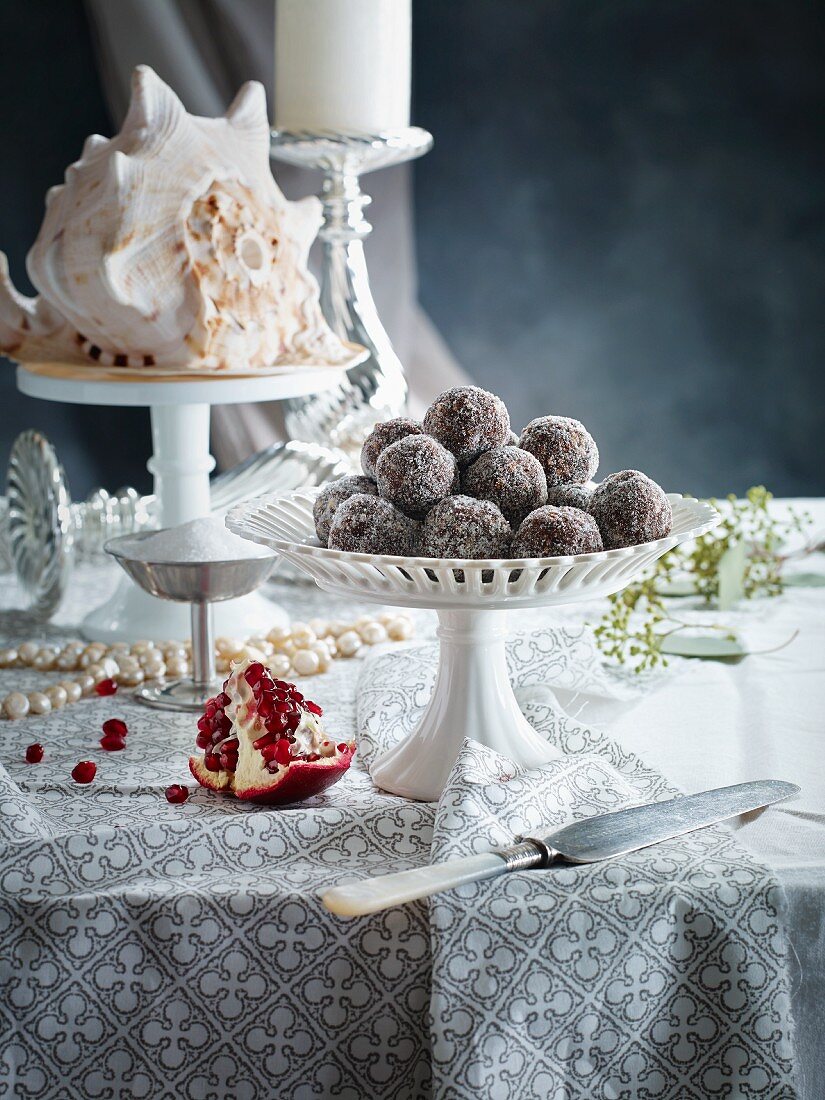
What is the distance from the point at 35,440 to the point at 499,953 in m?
0.91

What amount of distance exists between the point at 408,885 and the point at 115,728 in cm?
44

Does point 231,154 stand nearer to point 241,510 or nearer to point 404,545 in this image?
point 241,510

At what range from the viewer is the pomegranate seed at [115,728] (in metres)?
1.00

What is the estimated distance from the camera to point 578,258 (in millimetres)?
2836

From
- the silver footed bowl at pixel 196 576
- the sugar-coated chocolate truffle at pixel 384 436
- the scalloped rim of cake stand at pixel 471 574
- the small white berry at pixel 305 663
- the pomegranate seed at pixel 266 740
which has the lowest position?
the small white berry at pixel 305 663

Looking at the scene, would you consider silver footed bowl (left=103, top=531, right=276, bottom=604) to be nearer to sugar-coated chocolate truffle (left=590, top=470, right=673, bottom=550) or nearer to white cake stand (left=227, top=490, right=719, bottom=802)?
white cake stand (left=227, top=490, right=719, bottom=802)

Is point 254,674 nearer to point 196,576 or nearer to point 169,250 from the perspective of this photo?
point 196,576

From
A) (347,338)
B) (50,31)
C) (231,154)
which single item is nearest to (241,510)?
(231,154)

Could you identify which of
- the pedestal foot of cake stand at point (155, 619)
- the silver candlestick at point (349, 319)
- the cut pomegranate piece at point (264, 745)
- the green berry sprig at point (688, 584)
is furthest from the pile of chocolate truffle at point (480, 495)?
the silver candlestick at point (349, 319)

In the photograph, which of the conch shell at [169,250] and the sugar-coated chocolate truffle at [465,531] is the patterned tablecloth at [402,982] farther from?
the conch shell at [169,250]

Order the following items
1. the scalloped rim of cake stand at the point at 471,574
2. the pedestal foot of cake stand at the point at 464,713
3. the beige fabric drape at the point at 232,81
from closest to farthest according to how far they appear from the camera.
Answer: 1. the scalloped rim of cake stand at the point at 471,574
2. the pedestal foot of cake stand at the point at 464,713
3. the beige fabric drape at the point at 232,81

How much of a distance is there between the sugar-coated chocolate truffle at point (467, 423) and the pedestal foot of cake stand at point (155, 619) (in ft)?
1.67

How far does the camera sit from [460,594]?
2.68 feet

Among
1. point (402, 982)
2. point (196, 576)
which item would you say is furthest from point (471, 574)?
point (196, 576)
